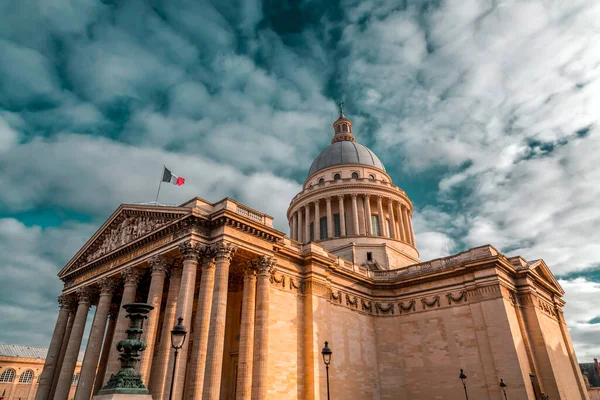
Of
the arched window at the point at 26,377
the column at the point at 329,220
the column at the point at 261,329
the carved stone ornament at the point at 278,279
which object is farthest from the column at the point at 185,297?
the arched window at the point at 26,377

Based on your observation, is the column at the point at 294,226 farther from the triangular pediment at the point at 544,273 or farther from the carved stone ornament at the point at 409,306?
the triangular pediment at the point at 544,273

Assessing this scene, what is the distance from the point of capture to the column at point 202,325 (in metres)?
22.0

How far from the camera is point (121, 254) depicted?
30781 millimetres

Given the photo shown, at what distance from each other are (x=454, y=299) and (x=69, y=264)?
33895 millimetres

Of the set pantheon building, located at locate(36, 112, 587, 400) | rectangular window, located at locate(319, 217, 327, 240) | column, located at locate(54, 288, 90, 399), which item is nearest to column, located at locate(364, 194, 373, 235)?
pantheon building, located at locate(36, 112, 587, 400)

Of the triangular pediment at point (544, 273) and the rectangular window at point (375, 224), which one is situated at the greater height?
the rectangular window at point (375, 224)

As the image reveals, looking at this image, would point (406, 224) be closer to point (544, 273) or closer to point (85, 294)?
point (544, 273)

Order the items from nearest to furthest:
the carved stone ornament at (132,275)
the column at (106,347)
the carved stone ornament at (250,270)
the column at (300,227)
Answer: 1. the carved stone ornament at (250,270)
2. the carved stone ornament at (132,275)
3. the column at (106,347)
4. the column at (300,227)

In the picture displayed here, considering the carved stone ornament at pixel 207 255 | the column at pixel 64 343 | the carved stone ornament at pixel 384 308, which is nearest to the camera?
the carved stone ornament at pixel 207 255

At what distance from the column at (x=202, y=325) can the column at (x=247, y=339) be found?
299 centimetres

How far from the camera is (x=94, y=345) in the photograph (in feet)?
95.1

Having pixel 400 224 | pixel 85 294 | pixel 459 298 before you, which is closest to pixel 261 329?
pixel 85 294

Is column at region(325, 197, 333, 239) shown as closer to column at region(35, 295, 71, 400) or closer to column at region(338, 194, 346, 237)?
column at region(338, 194, 346, 237)

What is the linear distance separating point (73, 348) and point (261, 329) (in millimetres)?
16616
